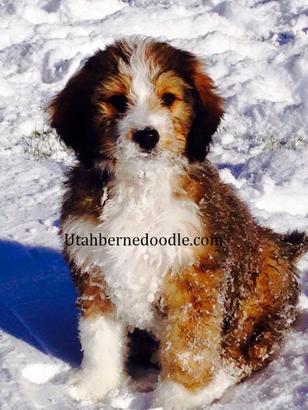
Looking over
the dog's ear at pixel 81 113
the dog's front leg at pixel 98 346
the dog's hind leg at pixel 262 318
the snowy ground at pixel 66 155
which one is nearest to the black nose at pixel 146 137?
the dog's ear at pixel 81 113

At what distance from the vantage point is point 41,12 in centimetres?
889

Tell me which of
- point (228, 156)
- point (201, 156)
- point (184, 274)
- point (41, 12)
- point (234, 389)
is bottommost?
point (41, 12)

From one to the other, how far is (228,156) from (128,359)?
101 inches

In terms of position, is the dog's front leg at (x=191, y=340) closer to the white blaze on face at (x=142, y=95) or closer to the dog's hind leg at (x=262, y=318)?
the dog's hind leg at (x=262, y=318)

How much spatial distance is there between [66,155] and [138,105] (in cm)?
314

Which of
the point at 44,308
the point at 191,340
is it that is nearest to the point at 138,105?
the point at 191,340

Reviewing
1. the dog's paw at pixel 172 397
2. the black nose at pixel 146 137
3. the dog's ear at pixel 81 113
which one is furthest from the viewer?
the dog's paw at pixel 172 397

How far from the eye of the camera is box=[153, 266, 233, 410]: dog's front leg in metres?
3.23

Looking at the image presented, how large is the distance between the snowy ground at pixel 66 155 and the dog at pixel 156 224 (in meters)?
0.21

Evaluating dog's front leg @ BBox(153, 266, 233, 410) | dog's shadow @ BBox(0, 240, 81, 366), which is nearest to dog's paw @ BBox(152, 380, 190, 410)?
dog's front leg @ BBox(153, 266, 233, 410)

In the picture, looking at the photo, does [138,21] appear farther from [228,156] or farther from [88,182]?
[88,182]

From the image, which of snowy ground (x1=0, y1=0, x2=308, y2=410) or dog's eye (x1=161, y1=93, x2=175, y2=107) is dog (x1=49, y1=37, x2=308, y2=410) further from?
snowy ground (x1=0, y1=0, x2=308, y2=410)

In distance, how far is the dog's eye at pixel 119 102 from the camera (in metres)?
3.17

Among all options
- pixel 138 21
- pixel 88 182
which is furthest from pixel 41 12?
pixel 88 182
